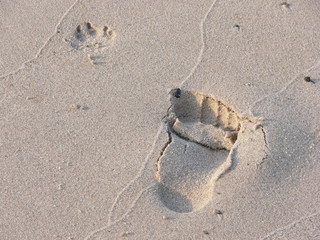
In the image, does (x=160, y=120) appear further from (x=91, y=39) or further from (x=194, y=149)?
(x=91, y=39)

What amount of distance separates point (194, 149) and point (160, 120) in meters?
0.24

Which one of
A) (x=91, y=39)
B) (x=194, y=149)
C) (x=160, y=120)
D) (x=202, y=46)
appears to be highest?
(x=91, y=39)

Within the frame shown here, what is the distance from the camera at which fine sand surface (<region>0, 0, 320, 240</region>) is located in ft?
6.64

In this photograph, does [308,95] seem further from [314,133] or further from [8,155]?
[8,155]

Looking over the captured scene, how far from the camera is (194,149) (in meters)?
2.19

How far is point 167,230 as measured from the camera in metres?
1.98

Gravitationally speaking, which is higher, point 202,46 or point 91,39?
point 91,39

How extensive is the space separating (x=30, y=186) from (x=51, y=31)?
A: 98 cm

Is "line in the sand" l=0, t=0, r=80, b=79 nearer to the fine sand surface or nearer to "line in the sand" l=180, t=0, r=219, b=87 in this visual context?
the fine sand surface

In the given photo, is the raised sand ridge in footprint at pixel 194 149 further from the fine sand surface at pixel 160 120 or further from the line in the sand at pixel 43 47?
the line in the sand at pixel 43 47

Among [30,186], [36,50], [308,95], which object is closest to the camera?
[30,186]

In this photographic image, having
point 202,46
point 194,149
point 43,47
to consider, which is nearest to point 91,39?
point 43,47

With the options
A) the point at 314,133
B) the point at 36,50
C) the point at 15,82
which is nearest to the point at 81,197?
the point at 15,82

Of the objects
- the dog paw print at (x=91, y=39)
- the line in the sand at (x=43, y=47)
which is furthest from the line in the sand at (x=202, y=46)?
the line in the sand at (x=43, y=47)
